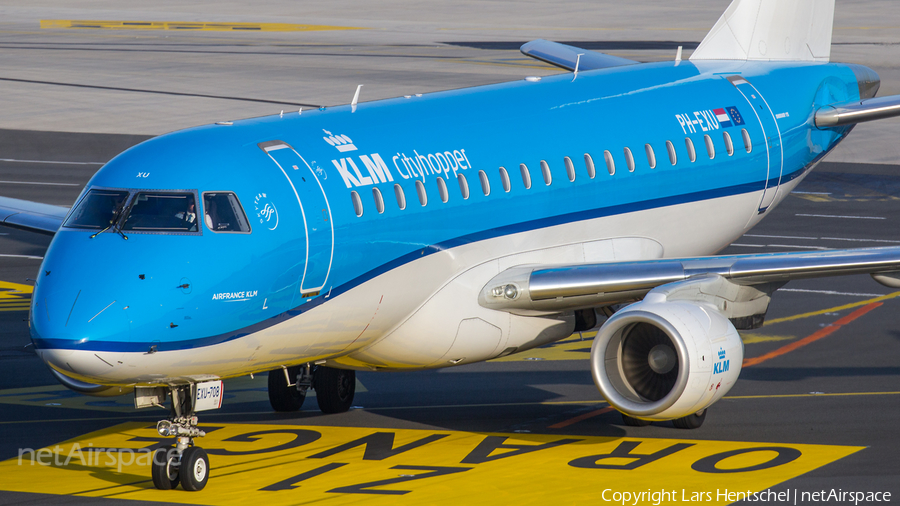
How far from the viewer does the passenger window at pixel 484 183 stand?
18.1 meters

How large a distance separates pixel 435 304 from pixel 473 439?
219 cm

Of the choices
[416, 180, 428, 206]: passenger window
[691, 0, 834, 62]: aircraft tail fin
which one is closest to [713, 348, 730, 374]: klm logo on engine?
[416, 180, 428, 206]: passenger window

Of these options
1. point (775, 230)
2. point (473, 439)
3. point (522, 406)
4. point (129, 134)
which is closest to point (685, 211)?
point (522, 406)

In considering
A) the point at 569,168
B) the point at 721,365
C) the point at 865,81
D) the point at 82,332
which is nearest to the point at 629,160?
the point at 569,168

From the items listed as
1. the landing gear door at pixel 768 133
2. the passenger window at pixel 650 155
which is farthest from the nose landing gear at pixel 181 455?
the landing gear door at pixel 768 133

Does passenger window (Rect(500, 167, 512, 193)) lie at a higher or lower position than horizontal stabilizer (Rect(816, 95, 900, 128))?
lower

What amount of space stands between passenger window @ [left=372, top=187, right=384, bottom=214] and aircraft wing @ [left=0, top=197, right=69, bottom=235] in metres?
6.92

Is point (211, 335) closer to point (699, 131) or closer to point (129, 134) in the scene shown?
point (699, 131)

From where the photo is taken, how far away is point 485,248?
17938 mm

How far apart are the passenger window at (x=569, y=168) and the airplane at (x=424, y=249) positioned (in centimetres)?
3

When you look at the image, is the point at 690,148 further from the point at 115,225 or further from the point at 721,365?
the point at 115,225

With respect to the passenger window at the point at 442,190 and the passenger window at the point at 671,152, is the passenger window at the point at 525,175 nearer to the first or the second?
the passenger window at the point at 442,190

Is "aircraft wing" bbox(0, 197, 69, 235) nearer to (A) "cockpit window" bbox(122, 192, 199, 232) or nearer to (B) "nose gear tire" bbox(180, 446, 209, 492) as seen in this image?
(A) "cockpit window" bbox(122, 192, 199, 232)

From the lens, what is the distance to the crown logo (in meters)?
16.5
